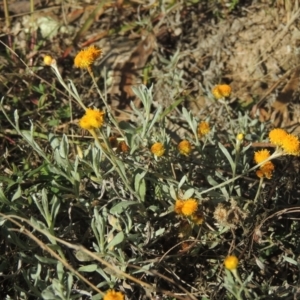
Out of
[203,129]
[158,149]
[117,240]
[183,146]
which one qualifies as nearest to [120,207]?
[117,240]

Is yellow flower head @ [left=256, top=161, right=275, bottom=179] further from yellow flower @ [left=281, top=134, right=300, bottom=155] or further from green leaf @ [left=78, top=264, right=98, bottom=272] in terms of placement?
green leaf @ [left=78, top=264, right=98, bottom=272]

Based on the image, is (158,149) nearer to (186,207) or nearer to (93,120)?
(186,207)

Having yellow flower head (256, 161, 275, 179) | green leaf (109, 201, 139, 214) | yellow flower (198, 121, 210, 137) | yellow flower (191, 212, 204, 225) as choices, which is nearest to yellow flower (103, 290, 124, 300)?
green leaf (109, 201, 139, 214)

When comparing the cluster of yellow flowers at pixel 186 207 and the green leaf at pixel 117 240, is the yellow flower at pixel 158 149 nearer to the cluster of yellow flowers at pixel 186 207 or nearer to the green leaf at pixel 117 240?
the cluster of yellow flowers at pixel 186 207

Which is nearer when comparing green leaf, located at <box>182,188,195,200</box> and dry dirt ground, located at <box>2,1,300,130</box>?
green leaf, located at <box>182,188,195,200</box>

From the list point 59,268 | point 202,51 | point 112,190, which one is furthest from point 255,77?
point 59,268

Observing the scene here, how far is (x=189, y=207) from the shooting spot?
6.23 ft

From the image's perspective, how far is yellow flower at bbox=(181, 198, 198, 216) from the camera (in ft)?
6.22

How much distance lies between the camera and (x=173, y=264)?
2053 millimetres

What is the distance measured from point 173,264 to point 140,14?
1.54 m

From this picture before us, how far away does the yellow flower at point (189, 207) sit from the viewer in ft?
6.22

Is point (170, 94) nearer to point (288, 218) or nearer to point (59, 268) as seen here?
point (288, 218)

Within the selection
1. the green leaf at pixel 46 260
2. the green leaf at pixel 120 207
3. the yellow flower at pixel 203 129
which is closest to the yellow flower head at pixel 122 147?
the green leaf at pixel 120 207

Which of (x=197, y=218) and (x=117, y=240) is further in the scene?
(x=197, y=218)
